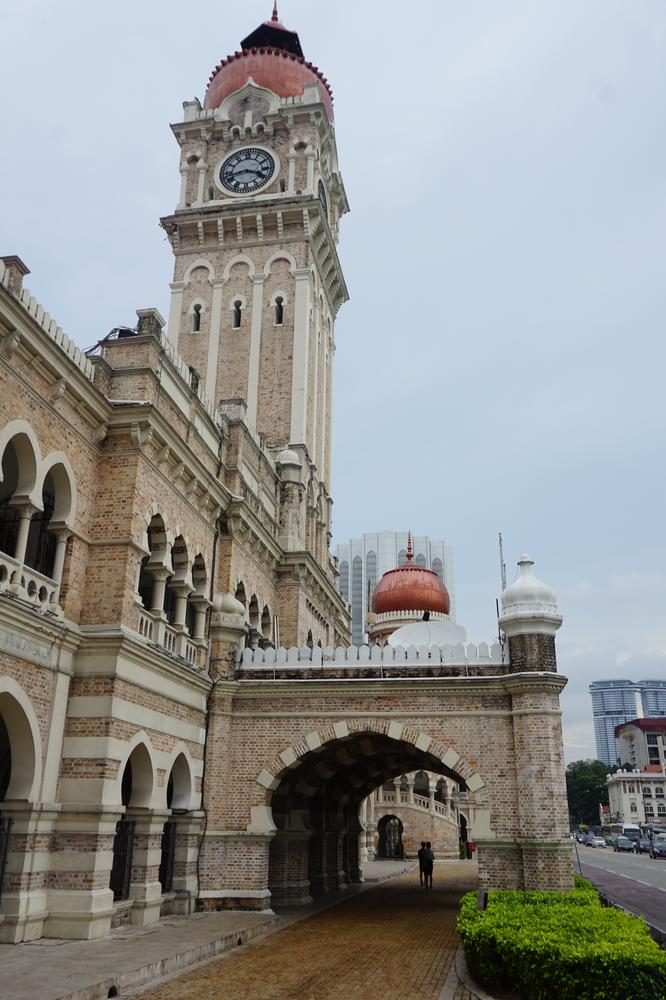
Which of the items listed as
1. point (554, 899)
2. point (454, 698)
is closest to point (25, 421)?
point (454, 698)

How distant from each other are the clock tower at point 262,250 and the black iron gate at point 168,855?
48.7ft

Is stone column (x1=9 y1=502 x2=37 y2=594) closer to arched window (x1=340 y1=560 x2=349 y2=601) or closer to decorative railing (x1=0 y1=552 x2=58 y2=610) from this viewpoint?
decorative railing (x1=0 y1=552 x2=58 y2=610)

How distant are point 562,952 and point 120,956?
6.53 m

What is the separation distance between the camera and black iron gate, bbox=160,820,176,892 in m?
18.3

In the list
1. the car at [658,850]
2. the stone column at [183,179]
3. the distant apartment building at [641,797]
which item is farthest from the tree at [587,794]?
the stone column at [183,179]

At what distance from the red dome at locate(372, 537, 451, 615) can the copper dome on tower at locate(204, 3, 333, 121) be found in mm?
24583

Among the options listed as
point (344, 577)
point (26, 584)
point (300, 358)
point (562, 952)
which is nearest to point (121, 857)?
point (26, 584)

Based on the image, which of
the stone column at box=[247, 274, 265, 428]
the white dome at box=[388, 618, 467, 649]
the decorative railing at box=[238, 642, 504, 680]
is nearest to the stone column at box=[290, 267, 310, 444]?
the stone column at box=[247, 274, 265, 428]

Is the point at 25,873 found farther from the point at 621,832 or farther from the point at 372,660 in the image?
the point at 621,832

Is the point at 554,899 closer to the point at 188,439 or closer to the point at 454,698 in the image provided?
the point at 454,698

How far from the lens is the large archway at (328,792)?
64.2ft

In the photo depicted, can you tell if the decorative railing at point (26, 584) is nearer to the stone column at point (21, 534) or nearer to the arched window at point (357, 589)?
the stone column at point (21, 534)

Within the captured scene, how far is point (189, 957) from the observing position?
13383 millimetres

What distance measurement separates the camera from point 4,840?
45.3ft
